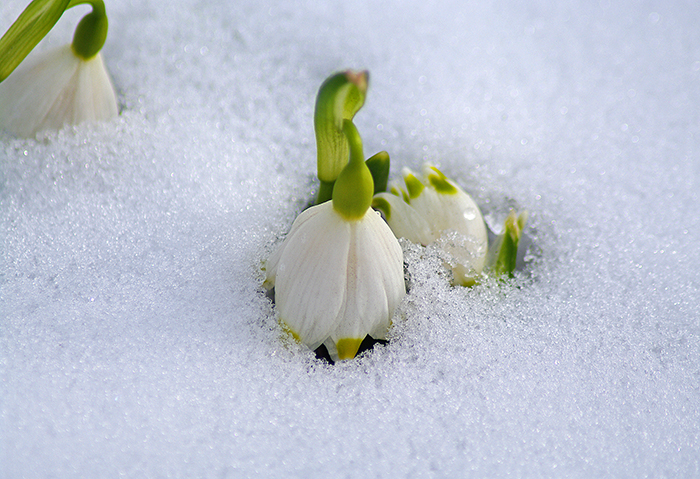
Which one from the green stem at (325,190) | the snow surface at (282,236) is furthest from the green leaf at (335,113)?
the snow surface at (282,236)

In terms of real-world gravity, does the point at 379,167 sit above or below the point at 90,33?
below

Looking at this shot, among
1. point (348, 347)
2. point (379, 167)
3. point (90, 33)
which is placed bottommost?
point (348, 347)

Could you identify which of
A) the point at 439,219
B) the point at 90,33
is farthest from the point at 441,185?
the point at 90,33

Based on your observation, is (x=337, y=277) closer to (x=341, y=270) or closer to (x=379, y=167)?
(x=341, y=270)

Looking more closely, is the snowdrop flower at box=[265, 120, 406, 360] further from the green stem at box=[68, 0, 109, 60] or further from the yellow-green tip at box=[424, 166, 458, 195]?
the green stem at box=[68, 0, 109, 60]

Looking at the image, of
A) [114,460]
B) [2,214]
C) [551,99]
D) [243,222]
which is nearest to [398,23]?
[551,99]
